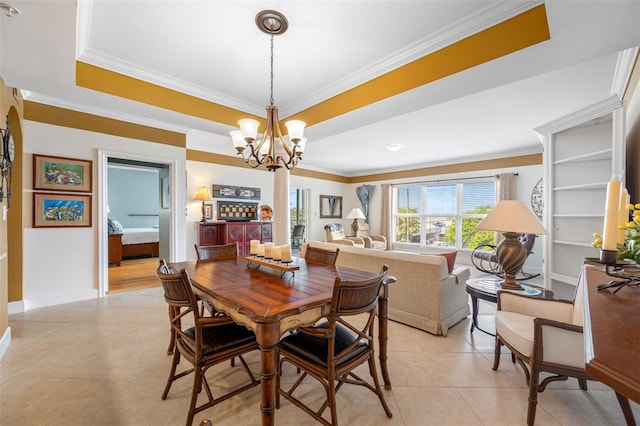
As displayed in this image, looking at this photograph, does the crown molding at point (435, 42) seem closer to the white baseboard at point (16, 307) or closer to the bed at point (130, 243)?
the white baseboard at point (16, 307)

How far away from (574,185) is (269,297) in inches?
134

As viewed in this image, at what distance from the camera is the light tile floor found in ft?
5.14

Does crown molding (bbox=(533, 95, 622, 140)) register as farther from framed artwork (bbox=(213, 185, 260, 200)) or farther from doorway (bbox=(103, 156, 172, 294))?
framed artwork (bbox=(213, 185, 260, 200))

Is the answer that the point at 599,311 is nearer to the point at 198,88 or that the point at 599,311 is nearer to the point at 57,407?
the point at 57,407

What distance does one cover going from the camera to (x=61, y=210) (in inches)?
130

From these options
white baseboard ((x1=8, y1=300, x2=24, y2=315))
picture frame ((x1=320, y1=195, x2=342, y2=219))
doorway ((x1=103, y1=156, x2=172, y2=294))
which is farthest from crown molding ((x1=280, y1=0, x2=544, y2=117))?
picture frame ((x1=320, y1=195, x2=342, y2=219))

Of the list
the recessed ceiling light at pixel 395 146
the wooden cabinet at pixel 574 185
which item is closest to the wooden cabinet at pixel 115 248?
the recessed ceiling light at pixel 395 146

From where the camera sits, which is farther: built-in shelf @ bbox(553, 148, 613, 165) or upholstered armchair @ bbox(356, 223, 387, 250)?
upholstered armchair @ bbox(356, 223, 387, 250)

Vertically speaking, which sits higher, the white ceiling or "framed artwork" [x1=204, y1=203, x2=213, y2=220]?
the white ceiling

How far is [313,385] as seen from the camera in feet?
6.15

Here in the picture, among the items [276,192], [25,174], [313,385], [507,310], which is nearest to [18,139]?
[25,174]

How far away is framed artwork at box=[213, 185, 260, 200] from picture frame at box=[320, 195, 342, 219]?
2.43 meters

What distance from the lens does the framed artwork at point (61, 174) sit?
3166 millimetres

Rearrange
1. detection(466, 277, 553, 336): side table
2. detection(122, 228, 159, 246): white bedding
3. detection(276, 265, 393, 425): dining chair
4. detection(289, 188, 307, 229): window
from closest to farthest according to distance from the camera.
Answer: detection(276, 265, 393, 425): dining chair → detection(466, 277, 553, 336): side table → detection(122, 228, 159, 246): white bedding → detection(289, 188, 307, 229): window
